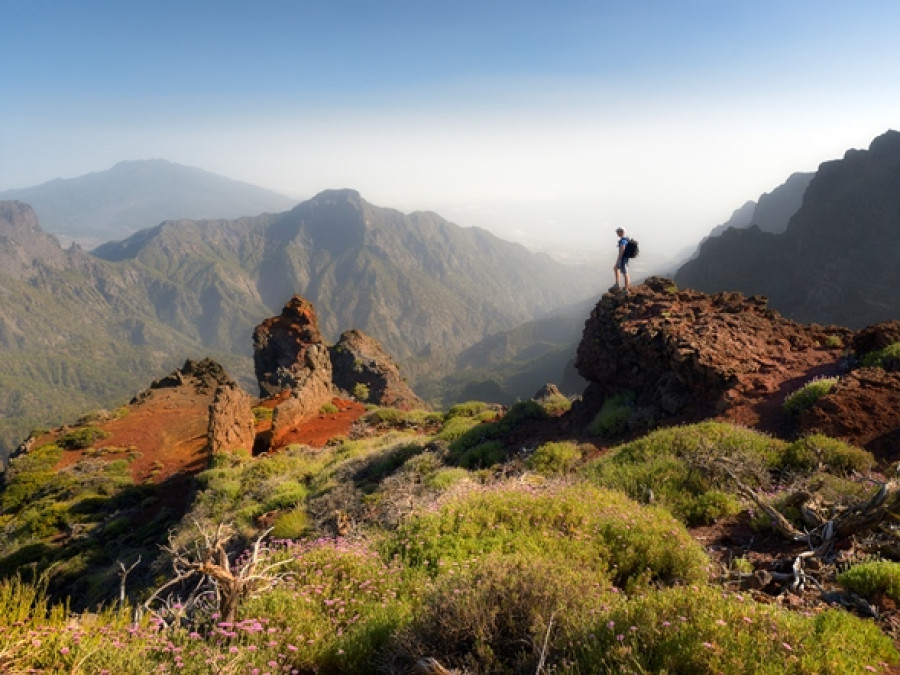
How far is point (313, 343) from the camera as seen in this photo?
1420 inches

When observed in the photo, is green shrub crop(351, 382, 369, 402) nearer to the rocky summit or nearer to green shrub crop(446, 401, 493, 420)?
green shrub crop(446, 401, 493, 420)

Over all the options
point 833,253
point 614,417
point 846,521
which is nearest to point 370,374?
point 614,417

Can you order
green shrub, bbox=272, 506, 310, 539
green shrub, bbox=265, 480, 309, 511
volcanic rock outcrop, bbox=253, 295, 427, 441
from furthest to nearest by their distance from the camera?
volcanic rock outcrop, bbox=253, 295, 427, 441
green shrub, bbox=265, 480, 309, 511
green shrub, bbox=272, 506, 310, 539

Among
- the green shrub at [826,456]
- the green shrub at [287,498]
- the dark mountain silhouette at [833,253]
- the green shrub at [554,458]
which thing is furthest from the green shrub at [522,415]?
the dark mountain silhouette at [833,253]

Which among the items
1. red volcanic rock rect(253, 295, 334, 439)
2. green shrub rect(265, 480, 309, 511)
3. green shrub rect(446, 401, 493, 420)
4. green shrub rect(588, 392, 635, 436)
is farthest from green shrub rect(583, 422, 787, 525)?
red volcanic rock rect(253, 295, 334, 439)

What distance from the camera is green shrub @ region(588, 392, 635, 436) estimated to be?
1201 centimetres

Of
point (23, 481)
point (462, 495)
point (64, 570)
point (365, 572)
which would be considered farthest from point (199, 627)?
point (23, 481)

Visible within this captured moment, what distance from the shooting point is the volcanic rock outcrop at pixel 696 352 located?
36.0 ft

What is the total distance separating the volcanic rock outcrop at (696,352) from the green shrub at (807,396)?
563 millimetres

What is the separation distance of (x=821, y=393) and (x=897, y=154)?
138095 millimetres

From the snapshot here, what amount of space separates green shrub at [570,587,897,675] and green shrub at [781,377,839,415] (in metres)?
7.25

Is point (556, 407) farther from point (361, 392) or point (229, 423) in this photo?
point (361, 392)

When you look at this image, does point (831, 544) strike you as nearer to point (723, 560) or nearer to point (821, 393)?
point (723, 560)

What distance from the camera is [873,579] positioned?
4.12 metres
